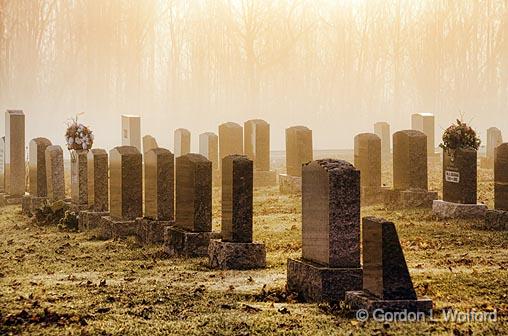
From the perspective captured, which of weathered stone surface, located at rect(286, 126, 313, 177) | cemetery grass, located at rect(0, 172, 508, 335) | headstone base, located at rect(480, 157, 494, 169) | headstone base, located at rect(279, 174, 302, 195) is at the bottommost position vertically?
cemetery grass, located at rect(0, 172, 508, 335)

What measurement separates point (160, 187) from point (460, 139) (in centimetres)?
667

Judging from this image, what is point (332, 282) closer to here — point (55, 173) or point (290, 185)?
point (55, 173)

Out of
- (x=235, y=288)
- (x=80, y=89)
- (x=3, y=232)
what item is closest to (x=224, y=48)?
(x=80, y=89)

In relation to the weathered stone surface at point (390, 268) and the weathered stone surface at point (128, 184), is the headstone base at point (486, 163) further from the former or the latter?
the weathered stone surface at point (390, 268)

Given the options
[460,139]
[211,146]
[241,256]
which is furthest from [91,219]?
[211,146]

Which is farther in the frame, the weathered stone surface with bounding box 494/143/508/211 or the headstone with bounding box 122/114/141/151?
the headstone with bounding box 122/114/141/151

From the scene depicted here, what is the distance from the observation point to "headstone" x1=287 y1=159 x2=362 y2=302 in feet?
31.0

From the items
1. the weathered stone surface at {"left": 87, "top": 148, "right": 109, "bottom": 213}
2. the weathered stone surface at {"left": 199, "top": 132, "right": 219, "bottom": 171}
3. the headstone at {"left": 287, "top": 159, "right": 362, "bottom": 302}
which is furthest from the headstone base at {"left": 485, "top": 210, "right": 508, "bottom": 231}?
the weathered stone surface at {"left": 199, "top": 132, "right": 219, "bottom": 171}

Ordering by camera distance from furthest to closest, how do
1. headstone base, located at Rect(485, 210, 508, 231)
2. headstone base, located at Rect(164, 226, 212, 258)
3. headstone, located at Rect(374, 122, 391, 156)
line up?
headstone, located at Rect(374, 122, 391, 156)
headstone base, located at Rect(485, 210, 508, 231)
headstone base, located at Rect(164, 226, 212, 258)

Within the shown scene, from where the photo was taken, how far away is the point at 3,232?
1878 centimetres

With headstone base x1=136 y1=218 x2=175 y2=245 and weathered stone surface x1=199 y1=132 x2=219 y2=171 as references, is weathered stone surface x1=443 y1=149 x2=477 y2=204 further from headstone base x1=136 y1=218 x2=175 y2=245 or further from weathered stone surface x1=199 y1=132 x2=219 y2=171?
weathered stone surface x1=199 y1=132 x2=219 y2=171

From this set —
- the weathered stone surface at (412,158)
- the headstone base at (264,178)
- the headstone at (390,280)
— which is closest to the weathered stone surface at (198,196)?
the headstone at (390,280)

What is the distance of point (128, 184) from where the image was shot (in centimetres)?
1686

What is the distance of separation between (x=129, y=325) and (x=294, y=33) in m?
51.7
